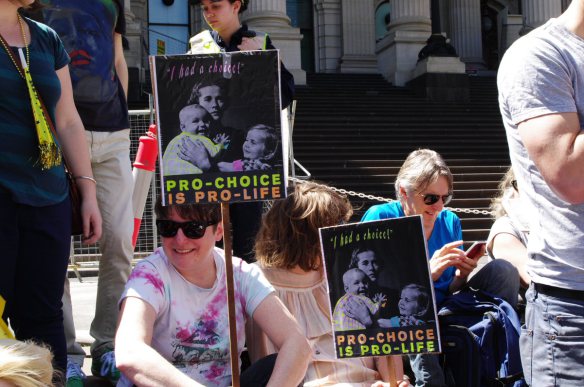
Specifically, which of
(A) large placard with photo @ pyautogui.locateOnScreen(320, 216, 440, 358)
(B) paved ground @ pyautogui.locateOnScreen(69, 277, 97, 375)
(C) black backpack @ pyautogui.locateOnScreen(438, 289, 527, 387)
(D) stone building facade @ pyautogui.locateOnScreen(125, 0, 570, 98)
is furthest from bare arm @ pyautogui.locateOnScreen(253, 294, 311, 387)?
(D) stone building facade @ pyautogui.locateOnScreen(125, 0, 570, 98)

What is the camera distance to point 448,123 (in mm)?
16438

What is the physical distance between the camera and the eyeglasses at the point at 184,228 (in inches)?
127

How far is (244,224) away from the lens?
466 cm

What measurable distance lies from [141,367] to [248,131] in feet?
2.85

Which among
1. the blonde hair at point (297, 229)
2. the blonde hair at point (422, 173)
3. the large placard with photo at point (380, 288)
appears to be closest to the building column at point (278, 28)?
the blonde hair at point (422, 173)

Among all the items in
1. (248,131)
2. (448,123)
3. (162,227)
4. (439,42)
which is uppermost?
(439,42)

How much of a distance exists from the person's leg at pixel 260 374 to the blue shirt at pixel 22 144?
95cm

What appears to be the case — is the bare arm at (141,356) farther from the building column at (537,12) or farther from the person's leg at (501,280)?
the building column at (537,12)

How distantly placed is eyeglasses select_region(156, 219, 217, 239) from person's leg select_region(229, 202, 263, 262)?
1380mm

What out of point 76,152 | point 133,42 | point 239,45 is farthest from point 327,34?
point 76,152

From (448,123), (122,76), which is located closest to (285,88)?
(122,76)

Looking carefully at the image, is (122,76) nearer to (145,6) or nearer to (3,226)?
(3,226)

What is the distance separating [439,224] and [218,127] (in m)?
1.91

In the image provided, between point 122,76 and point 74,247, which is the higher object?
point 122,76
